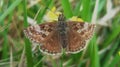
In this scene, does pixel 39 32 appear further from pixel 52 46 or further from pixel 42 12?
pixel 42 12

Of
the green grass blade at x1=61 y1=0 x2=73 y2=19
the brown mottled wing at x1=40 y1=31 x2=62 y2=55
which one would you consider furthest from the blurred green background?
the brown mottled wing at x1=40 y1=31 x2=62 y2=55

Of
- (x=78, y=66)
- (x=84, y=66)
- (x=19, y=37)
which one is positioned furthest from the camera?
(x=19, y=37)

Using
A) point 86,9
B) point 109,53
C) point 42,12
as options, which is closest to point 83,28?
point 86,9

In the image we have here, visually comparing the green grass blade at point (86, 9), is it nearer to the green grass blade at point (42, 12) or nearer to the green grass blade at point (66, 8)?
the green grass blade at point (66, 8)

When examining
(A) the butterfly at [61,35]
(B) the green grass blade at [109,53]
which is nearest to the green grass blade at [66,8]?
(A) the butterfly at [61,35]

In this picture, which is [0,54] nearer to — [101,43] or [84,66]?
[84,66]

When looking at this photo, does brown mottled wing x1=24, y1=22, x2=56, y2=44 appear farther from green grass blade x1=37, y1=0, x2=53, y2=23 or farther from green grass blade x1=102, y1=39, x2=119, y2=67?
green grass blade x1=102, y1=39, x2=119, y2=67

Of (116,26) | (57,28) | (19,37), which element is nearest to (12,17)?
(19,37)
